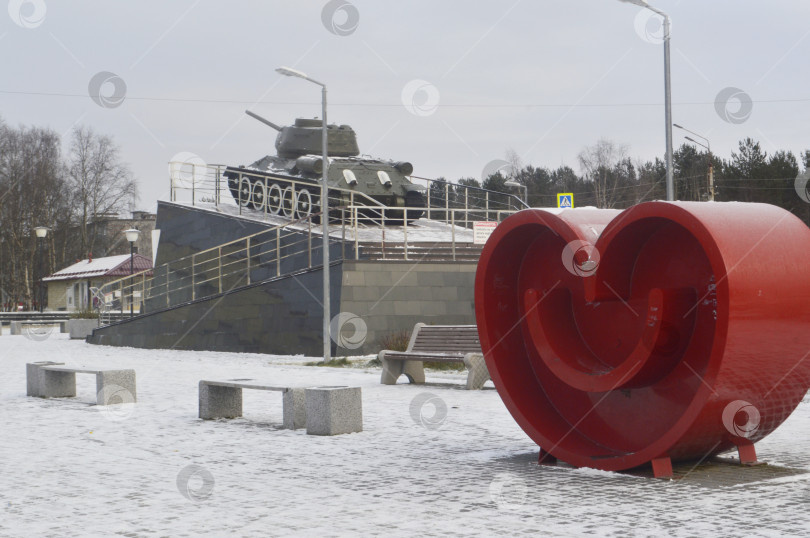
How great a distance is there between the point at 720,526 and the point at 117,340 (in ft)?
87.5

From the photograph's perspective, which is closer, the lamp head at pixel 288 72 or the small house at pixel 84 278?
the lamp head at pixel 288 72

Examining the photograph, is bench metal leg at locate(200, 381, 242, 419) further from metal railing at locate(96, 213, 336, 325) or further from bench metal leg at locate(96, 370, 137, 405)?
metal railing at locate(96, 213, 336, 325)

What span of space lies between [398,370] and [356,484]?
8109 millimetres

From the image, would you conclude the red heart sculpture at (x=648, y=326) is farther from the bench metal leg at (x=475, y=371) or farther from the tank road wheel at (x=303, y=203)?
the tank road wheel at (x=303, y=203)

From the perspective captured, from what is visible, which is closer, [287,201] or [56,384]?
[56,384]

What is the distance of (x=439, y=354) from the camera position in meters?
14.1

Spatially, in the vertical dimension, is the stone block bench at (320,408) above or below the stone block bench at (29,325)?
below

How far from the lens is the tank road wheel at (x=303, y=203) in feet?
97.8

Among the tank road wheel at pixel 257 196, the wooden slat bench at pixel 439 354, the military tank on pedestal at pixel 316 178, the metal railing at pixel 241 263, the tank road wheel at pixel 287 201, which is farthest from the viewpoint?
the tank road wheel at pixel 257 196

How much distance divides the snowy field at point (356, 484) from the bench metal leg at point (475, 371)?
2262mm

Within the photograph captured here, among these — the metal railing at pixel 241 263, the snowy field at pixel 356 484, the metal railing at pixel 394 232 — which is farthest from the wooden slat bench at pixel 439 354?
the metal railing at pixel 241 263

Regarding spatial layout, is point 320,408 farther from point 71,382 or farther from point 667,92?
point 667,92

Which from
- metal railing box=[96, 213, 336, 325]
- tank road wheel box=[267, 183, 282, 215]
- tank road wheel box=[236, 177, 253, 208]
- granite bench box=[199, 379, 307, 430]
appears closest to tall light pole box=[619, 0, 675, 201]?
metal railing box=[96, 213, 336, 325]

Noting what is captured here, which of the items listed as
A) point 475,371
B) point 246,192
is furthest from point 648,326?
point 246,192
